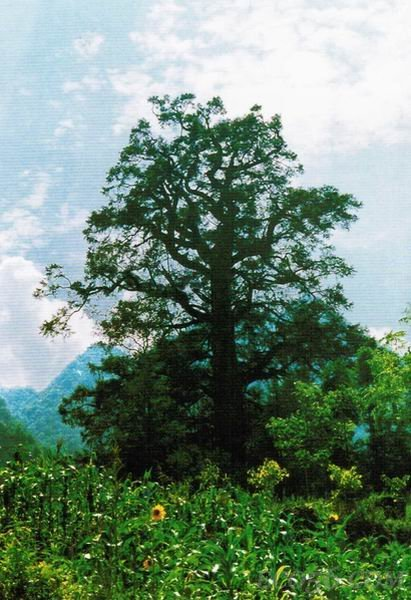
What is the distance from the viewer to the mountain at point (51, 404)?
47.7 m

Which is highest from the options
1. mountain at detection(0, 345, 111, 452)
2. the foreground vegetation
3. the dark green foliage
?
mountain at detection(0, 345, 111, 452)

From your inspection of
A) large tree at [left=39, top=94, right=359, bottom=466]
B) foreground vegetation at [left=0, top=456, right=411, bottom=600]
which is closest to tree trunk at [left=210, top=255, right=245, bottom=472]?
large tree at [left=39, top=94, right=359, bottom=466]

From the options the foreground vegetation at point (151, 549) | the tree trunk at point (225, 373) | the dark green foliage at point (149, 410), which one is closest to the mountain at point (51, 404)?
the dark green foliage at point (149, 410)

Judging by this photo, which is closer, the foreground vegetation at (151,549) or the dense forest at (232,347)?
the foreground vegetation at (151,549)

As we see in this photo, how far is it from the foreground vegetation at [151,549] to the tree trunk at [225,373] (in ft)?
39.0

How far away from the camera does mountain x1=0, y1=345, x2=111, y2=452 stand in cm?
4767

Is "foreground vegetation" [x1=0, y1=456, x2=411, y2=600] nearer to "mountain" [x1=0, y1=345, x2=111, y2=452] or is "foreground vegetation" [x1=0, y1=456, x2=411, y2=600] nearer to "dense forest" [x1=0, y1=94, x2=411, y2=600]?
"dense forest" [x1=0, y1=94, x2=411, y2=600]

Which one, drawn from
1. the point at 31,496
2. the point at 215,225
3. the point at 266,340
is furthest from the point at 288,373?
the point at 31,496

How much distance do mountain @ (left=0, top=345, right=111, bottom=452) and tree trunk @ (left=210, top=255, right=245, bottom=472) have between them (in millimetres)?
2813

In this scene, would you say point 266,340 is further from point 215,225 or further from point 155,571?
point 155,571

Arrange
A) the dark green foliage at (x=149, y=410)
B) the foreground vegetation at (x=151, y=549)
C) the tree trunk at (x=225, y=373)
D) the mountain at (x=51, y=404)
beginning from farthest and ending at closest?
the mountain at (x=51, y=404), the tree trunk at (x=225, y=373), the dark green foliage at (x=149, y=410), the foreground vegetation at (x=151, y=549)

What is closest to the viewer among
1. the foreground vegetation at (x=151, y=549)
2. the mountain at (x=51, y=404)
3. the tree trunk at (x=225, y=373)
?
the foreground vegetation at (x=151, y=549)

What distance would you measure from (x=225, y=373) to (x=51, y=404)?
223ft

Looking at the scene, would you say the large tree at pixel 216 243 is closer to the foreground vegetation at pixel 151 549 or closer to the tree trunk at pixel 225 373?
the tree trunk at pixel 225 373
